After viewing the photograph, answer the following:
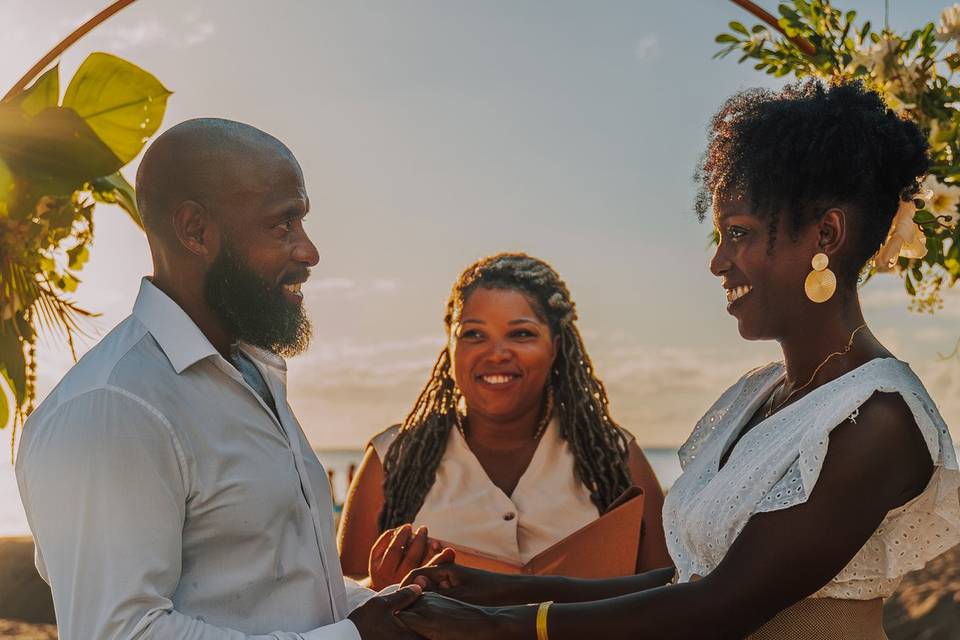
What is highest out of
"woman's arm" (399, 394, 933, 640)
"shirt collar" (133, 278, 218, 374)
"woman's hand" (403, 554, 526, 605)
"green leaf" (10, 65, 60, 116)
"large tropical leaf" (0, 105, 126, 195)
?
"green leaf" (10, 65, 60, 116)

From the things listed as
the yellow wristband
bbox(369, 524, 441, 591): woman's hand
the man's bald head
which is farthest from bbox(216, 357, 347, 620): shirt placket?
bbox(369, 524, 441, 591): woman's hand

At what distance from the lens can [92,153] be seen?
4.05m

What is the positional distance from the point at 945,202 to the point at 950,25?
0.82m

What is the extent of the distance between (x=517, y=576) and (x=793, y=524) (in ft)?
→ 4.04

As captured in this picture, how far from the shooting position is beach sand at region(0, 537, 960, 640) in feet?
27.1

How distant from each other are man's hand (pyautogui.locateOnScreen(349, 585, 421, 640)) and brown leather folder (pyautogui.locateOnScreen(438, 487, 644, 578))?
152 centimetres

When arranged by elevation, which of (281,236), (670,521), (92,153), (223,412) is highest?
(92,153)

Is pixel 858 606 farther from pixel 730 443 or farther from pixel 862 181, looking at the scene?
pixel 862 181

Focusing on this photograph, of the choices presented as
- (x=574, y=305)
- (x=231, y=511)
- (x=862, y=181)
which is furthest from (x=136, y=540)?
(x=574, y=305)

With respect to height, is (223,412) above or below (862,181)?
below

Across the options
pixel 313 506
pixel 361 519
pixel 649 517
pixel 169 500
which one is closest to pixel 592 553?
pixel 649 517

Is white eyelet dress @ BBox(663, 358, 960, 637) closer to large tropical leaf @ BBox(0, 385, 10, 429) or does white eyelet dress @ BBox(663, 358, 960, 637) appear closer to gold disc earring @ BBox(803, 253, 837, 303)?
gold disc earring @ BBox(803, 253, 837, 303)

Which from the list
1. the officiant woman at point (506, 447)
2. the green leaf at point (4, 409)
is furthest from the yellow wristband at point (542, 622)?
the green leaf at point (4, 409)

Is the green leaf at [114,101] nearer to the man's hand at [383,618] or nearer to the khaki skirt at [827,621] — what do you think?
the man's hand at [383,618]
